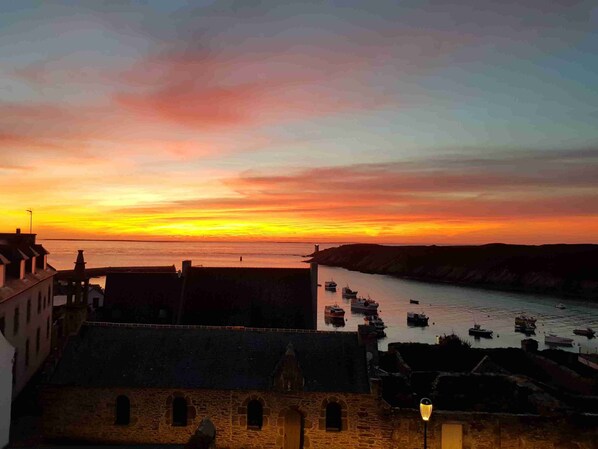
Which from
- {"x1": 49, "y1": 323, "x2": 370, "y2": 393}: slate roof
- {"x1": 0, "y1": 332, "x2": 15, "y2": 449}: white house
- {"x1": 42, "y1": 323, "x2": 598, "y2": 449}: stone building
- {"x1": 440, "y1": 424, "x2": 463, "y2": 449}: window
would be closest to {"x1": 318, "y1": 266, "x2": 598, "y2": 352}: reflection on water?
{"x1": 42, "y1": 323, "x2": 598, "y2": 449}: stone building

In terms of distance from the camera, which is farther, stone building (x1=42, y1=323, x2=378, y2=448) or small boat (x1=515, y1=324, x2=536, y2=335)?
small boat (x1=515, y1=324, x2=536, y2=335)

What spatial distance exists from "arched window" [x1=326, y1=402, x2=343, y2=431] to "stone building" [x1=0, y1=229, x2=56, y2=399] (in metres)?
18.6

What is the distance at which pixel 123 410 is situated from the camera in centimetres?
2212

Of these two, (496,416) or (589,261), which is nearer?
(496,416)

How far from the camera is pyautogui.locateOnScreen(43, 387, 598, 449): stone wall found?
67.9 feet

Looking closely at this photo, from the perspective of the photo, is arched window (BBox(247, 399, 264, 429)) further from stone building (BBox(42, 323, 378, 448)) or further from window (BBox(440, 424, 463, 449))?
window (BBox(440, 424, 463, 449))

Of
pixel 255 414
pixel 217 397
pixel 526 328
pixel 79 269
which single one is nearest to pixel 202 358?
pixel 217 397

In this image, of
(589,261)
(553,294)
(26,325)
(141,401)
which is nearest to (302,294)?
(141,401)

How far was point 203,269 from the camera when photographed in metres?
36.1

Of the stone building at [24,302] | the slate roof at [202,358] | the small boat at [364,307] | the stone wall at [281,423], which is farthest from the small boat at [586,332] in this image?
the stone building at [24,302]

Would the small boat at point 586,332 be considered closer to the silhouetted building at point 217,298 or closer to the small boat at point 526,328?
the small boat at point 526,328

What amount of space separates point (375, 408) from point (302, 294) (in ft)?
41.6

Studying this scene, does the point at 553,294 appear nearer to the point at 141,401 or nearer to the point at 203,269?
the point at 203,269

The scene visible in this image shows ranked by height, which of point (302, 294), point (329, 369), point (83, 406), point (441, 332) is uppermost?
point (302, 294)
